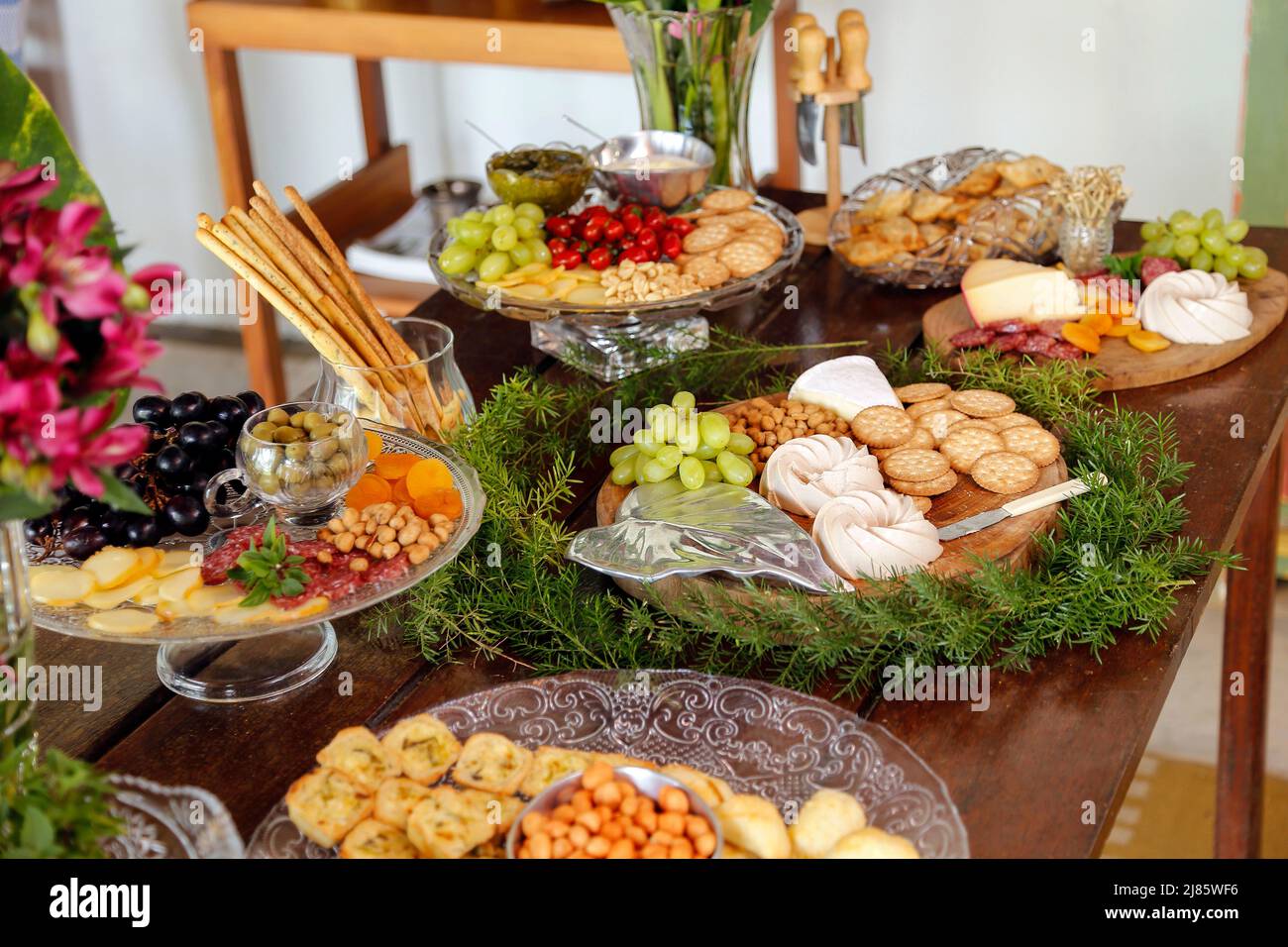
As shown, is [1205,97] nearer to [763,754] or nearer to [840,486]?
[840,486]

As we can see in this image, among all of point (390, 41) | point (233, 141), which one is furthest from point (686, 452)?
point (233, 141)

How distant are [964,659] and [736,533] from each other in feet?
0.63

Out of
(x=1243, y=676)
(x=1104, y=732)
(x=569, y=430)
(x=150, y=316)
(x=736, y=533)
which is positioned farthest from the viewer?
(x=1243, y=676)

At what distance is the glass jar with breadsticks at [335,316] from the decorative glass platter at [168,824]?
0.54 meters

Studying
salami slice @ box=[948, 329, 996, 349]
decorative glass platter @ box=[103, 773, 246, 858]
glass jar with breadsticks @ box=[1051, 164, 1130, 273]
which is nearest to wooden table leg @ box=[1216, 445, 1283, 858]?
glass jar with breadsticks @ box=[1051, 164, 1130, 273]

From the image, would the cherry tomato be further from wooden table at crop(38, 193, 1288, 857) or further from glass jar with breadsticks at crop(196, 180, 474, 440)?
wooden table at crop(38, 193, 1288, 857)

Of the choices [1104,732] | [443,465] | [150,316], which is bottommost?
[1104,732]

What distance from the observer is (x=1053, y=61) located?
2588 millimetres

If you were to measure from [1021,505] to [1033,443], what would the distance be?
96 millimetres

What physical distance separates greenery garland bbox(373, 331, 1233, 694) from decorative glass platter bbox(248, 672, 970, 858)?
6 cm

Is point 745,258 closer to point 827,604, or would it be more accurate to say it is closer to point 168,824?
point 827,604

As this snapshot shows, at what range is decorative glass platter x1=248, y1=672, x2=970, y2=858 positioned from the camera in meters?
0.82

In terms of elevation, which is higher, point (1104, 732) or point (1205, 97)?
point (1205, 97)
